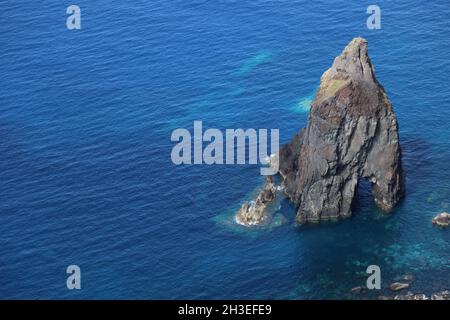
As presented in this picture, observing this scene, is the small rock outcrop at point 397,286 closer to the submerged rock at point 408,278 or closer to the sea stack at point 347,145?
the submerged rock at point 408,278

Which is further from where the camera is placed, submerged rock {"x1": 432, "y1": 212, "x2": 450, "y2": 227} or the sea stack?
submerged rock {"x1": 432, "y1": 212, "x2": 450, "y2": 227}

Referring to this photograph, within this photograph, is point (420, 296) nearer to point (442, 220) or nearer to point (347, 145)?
point (442, 220)

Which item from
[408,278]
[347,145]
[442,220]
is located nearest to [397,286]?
[408,278]

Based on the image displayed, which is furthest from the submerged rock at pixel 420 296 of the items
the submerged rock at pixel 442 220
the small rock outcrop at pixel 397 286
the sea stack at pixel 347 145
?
the sea stack at pixel 347 145

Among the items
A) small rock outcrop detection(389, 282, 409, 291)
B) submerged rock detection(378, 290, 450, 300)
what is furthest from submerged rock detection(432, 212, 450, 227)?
submerged rock detection(378, 290, 450, 300)

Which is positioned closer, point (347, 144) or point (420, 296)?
point (420, 296)

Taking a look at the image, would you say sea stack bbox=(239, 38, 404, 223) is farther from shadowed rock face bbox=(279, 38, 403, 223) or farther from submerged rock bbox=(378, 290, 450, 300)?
submerged rock bbox=(378, 290, 450, 300)
